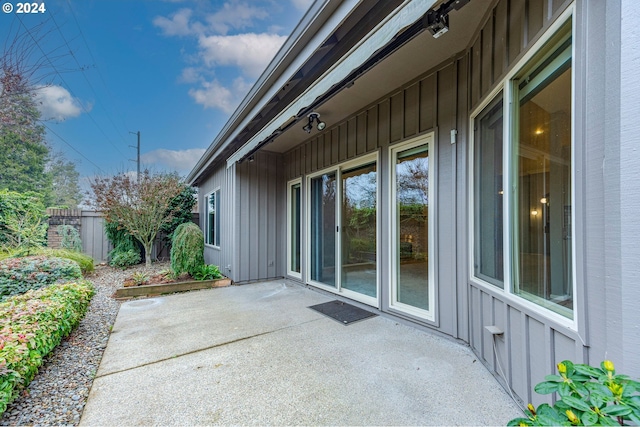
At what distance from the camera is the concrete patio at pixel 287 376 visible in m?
1.73

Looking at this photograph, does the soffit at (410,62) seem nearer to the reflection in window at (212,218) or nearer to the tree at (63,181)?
the reflection in window at (212,218)

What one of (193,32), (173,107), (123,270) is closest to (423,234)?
(123,270)

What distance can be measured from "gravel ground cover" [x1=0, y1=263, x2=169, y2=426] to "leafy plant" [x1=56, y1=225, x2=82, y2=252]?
5051 mm

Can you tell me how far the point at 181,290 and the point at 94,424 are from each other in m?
3.59

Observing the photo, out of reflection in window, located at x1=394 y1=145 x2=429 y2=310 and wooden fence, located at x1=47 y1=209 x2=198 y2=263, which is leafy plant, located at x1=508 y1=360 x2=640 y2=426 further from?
wooden fence, located at x1=47 y1=209 x2=198 y2=263

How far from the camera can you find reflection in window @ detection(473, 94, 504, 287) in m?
2.16

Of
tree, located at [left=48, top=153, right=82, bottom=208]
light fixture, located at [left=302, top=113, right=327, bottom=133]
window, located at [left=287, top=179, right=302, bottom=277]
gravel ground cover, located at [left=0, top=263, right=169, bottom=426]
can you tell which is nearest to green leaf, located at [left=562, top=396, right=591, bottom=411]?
gravel ground cover, located at [left=0, top=263, right=169, bottom=426]

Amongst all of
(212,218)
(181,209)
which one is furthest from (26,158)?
(212,218)

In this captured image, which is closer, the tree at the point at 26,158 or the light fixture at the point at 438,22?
the light fixture at the point at 438,22

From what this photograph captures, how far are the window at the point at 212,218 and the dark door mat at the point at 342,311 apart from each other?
4081 mm

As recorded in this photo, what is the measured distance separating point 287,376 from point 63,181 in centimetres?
2255

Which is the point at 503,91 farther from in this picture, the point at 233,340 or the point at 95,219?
the point at 95,219

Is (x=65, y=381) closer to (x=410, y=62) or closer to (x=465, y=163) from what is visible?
(x=465, y=163)

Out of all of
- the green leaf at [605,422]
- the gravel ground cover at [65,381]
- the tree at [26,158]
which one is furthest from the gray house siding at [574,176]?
the tree at [26,158]
